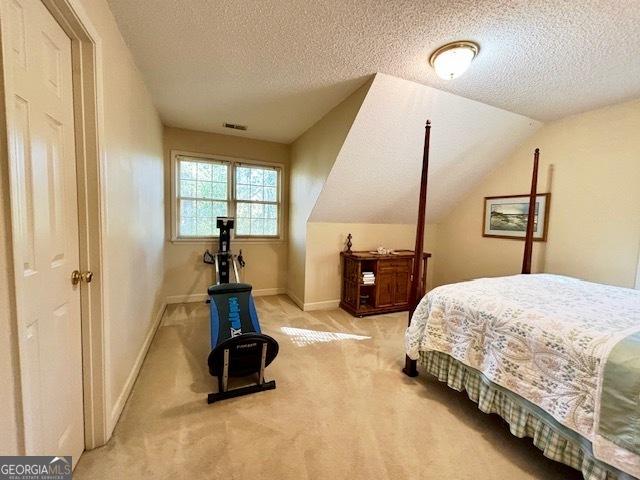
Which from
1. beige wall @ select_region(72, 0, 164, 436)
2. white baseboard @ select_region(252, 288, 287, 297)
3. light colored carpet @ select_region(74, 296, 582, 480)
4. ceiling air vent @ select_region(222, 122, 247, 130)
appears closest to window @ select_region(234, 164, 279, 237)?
ceiling air vent @ select_region(222, 122, 247, 130)

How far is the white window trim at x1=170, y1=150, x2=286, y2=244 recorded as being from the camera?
359 cm

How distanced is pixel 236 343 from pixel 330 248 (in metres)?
2.10

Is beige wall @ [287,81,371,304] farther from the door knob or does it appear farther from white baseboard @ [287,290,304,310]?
the door knob

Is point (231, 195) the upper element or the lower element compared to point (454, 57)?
lower

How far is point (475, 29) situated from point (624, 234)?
2.42m

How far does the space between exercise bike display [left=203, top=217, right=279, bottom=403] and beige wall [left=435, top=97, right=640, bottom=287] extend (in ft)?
10.5

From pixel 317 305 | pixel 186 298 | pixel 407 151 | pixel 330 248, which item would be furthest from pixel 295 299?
pixel 407 151

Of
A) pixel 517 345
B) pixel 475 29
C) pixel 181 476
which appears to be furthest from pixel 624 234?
pixel 181 476

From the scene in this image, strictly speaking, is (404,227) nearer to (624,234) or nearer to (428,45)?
(624,234)

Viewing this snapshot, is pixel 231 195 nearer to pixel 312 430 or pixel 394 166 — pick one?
pixel 394 166

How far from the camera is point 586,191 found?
2.70 metres

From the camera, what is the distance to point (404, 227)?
4102 mm

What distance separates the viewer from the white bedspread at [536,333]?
3.79ft

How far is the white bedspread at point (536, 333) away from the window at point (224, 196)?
2.85 meters
